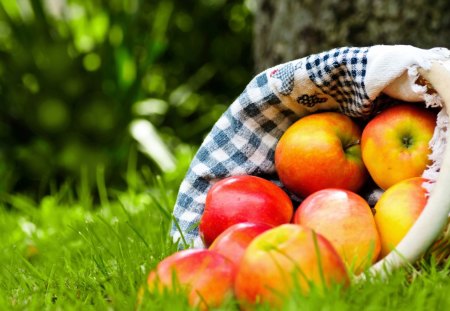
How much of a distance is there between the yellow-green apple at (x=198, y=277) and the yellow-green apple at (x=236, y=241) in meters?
0.06

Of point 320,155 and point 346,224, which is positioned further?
point 320,155

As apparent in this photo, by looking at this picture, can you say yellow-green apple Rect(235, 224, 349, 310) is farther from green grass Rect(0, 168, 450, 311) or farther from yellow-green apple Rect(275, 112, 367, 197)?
yellow-green apple Rect(275, 112, 367, 197)

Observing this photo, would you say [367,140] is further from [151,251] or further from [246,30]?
[246,30]

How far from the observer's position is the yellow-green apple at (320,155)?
1.72 meters

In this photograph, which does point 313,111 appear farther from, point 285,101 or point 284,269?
point 284,269

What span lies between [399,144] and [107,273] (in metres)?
0.71

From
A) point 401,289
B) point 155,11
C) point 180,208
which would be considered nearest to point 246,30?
point 155,11

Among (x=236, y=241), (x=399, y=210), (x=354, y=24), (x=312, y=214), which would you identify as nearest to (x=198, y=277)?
(x=236, y=241)

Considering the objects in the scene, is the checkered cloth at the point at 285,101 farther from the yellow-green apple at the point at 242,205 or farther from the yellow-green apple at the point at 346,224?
the yellow-green apple at the point at 346,224

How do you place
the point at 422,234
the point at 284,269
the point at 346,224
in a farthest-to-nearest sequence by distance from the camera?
the point at 346,224 < the point at 422,234 < the point at 284,269

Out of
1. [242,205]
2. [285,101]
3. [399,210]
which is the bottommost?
[399,210]

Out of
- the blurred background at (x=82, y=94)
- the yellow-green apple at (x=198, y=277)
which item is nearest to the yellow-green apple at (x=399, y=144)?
the yellow-green apple at (x=198, y=277)

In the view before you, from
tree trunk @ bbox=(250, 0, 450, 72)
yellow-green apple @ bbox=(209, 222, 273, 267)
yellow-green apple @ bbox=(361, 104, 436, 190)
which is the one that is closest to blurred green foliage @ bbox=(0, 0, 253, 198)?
tree trunk @ bbox=(250, 0, 450, 72)

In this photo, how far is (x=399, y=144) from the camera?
1683 mm
